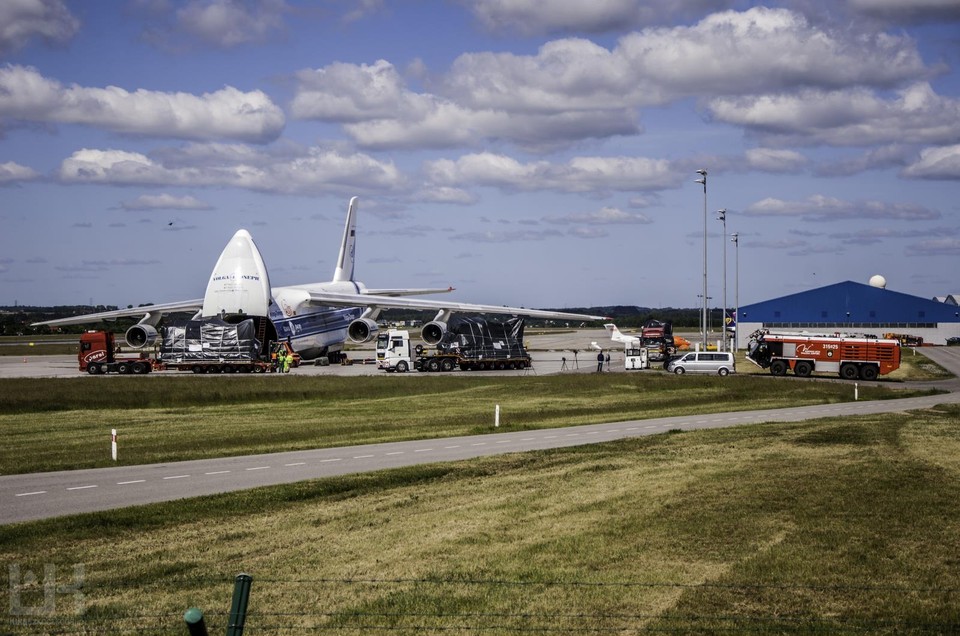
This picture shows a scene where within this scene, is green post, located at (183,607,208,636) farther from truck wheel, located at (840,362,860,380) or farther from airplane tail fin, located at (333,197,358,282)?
airplane tail fin, located at (333,197,358,282)

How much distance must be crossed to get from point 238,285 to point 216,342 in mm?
3788

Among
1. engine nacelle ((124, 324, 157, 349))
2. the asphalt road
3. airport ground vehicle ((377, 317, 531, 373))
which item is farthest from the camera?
engine nacelle ((124, 324, 157, 349))

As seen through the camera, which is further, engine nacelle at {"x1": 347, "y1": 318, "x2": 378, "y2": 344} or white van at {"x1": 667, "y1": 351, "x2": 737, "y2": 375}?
engine nacelle at {"x1": 347, "y1": 318, "x2": 378, "y2": 344}

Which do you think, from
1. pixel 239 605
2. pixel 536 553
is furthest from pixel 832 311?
pixel 239 605

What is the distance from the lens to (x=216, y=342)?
200 feet

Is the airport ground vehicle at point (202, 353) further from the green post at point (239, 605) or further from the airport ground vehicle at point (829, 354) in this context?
the green post at point (239, 605)

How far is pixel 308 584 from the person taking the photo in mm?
11609

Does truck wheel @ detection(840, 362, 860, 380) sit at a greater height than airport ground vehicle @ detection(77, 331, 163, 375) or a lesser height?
lesser

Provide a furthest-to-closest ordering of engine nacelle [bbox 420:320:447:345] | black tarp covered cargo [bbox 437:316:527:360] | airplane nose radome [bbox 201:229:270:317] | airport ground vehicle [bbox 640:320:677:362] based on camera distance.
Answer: airport ground vehicle [bbox 640:320:677:362]
engine nacelle [bbox 420:320:447:345]
black tarp covered cargo [bbox 437:316:527:360]
airplane nose radome [bbox 201:229:270:317]

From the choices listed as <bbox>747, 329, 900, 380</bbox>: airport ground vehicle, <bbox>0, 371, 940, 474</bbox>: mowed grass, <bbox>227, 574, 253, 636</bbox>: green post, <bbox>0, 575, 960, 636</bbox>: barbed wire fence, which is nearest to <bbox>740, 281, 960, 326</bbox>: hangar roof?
<bbox>747, 329, 900, 380</bbox>: airport ground vehicle

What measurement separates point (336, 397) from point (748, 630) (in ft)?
118

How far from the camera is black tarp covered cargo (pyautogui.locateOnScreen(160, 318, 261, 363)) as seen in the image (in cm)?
6078

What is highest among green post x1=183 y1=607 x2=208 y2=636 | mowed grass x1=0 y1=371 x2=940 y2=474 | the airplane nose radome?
the airplane nose radome

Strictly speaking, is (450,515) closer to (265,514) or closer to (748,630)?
(265,514)
